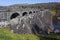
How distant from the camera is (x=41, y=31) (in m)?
3.82

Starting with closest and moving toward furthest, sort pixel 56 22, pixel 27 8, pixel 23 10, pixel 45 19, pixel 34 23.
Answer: pixel 34 23
pixel 45 19
pixel 56 22
pixel 23 10
pixel 27 8

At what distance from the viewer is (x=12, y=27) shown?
3.04 m

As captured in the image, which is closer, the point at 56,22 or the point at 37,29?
the point at 37,29

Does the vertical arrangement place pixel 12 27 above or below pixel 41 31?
above

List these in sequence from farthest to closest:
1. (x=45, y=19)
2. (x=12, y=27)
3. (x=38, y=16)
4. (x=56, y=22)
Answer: (x=56, y=22), (x=45, y=19), (x=38, y=16), (x=12, y=27)

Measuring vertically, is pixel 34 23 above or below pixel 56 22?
above

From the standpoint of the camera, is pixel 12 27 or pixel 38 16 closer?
pixel 12 27

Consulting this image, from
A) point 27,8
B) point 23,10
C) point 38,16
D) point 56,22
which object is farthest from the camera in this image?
point 27,8

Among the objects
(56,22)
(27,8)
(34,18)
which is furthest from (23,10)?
(34,18)

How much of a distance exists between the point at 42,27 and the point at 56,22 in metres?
1.52

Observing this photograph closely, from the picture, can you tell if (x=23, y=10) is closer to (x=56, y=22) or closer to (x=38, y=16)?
(x=56, y=22)

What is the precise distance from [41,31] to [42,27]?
120 mm

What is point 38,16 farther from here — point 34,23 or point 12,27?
point 12,27

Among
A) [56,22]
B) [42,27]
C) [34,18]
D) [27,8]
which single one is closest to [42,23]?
[42,27]
